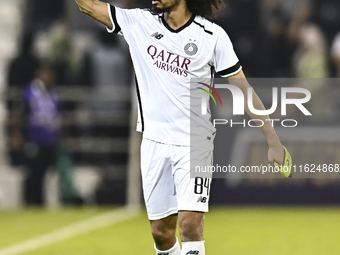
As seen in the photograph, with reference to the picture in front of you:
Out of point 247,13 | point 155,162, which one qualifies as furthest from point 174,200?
point 247,13

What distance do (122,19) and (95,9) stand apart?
0.77 ft

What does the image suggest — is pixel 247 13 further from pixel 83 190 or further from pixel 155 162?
pixel 155 162

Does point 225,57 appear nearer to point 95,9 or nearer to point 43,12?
point 95,9

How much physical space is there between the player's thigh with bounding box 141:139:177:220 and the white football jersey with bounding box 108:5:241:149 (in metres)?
0.11

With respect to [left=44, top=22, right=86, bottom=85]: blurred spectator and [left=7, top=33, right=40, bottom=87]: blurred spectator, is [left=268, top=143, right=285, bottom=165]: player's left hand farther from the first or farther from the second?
[left=44, top=22, right=86, bottom=85]: blurred spectator

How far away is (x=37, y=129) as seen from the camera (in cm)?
1195

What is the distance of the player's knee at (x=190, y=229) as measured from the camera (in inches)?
205

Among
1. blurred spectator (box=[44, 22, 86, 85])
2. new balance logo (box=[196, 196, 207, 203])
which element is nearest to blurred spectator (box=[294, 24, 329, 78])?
blurred spectator (box=[44, 22, 86, 85])

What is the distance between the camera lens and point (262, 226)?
10328 millimetres

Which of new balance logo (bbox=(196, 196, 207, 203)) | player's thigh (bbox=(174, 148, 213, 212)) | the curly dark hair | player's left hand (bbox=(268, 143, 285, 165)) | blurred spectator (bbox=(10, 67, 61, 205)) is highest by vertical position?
the curly dark hair

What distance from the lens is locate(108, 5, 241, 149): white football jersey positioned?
536cm

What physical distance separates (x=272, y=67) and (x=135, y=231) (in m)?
4.23

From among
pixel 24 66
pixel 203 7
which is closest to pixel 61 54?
pixel 24 66

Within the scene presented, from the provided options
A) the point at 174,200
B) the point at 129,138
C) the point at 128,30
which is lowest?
the point at 129,138
